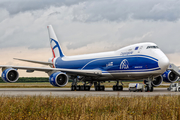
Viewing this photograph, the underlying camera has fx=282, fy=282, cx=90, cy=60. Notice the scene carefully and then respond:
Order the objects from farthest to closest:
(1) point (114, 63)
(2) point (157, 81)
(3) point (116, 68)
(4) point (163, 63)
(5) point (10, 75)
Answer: (2) point (157, 81)
(5) point (10, 75)
(1) point (114, 63)
(3) point (116, 68)
(4) point (163, 63)

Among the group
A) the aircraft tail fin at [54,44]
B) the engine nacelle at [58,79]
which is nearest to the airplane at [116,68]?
the engine nacelle at [58,79]

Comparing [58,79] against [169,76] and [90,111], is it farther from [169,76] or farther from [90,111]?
[90,111]

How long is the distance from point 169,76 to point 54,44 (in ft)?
60.3

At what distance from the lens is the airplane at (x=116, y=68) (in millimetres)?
25906

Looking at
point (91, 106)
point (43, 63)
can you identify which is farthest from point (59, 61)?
point (91, 106)

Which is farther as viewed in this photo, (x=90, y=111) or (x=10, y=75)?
(x=10, y=75)

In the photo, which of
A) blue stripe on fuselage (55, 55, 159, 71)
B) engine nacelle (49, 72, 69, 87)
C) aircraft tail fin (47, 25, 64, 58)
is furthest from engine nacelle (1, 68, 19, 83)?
aircraft tail fin (47, 25, 64, 58)

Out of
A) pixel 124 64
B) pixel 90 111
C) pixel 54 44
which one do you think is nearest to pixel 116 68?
pixel 124 64

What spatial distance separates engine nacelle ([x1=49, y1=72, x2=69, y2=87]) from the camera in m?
29.2

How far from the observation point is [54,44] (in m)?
43.2

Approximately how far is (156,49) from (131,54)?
2.47 meters

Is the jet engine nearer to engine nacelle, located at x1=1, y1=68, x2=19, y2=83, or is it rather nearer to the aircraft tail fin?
the aircraft tail fin

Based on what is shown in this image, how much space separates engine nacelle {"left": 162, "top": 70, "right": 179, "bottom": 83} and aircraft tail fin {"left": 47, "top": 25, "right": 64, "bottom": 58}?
15.5m

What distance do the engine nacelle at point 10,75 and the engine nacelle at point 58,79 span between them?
3888mm
